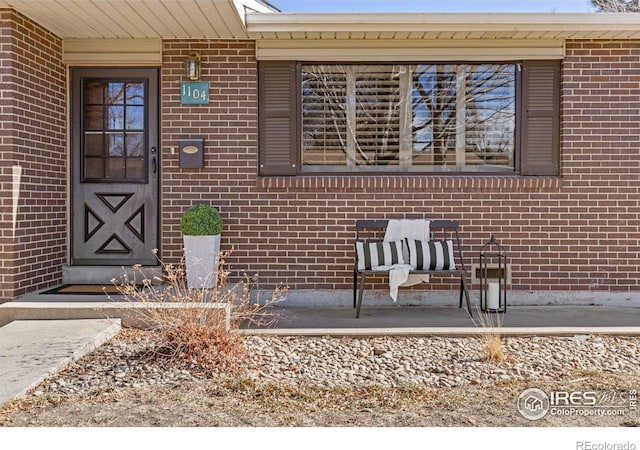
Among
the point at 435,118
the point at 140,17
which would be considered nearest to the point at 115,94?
the point at 140,17

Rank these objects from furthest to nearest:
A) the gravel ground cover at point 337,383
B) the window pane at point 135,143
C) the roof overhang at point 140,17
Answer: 1. the window pane at point 135,143
2. the roof overhang at point 140,17
3. the gravel ground cover at point 337,383

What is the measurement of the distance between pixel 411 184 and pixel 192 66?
102 inches

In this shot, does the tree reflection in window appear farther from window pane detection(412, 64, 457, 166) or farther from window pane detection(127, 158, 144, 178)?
window pane detection(412, 64, 457, 166)

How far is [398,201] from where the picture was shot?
654cm

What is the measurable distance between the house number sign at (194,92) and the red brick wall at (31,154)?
1.30 meters

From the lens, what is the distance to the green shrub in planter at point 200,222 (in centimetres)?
596

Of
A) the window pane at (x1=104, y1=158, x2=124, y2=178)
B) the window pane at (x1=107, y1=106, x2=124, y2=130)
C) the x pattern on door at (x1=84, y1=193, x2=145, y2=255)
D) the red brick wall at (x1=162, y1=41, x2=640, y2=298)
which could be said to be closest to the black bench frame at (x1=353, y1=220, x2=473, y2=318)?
the red brick wall at (x1=162, y1=41, x2=640, y2=298)

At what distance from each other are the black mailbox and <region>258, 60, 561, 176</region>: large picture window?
1.02 meters

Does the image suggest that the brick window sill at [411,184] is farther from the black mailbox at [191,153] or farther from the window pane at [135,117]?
the window pane at [135,117]

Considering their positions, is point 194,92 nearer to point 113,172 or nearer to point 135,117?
point 135,117

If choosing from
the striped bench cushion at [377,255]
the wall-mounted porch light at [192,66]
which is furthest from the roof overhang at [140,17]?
the striped bench cushion at [377,255]

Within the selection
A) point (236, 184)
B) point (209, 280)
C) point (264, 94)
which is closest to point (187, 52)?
point (264, 94)

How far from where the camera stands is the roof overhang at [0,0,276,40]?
5.33 metres

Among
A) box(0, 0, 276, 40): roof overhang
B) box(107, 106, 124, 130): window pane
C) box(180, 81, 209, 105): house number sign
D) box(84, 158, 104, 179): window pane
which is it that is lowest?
box(84, 158, 104, 179): window pane
